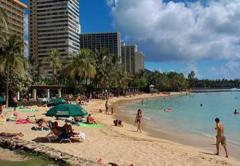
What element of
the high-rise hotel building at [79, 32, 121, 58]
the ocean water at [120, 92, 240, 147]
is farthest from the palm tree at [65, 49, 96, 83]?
the high-rise hotel building at [79, 32, 121, 58]

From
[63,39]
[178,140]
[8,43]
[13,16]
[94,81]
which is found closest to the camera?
[178,140]

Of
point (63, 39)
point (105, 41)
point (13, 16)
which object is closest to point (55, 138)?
point (13, 16)

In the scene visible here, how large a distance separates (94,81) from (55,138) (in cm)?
6939

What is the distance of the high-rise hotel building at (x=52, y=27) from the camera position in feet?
511

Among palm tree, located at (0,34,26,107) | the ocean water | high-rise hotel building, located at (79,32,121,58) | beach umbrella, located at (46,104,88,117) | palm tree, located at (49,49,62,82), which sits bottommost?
the ocean water

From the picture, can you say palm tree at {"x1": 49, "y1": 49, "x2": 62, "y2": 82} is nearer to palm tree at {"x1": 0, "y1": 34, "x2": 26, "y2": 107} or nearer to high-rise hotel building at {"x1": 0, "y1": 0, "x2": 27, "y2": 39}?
palm tree at {"x1": 0, "y1": 34, "x2": 26, "y2": 107}

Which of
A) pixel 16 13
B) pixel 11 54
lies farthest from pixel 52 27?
pixel 11 54

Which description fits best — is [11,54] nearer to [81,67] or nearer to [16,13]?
[81,67]

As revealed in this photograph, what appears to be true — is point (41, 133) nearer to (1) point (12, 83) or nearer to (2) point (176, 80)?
(1) point (12, 83)

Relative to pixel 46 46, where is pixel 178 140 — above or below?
below

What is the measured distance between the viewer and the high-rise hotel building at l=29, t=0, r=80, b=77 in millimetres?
155875

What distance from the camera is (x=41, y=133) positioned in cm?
1920

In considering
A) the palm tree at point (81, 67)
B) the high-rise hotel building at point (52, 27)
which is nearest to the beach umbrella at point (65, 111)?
the palm tree at point (81, 67)

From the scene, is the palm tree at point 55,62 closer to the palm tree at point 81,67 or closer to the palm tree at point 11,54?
the palm tree at point 81,67
